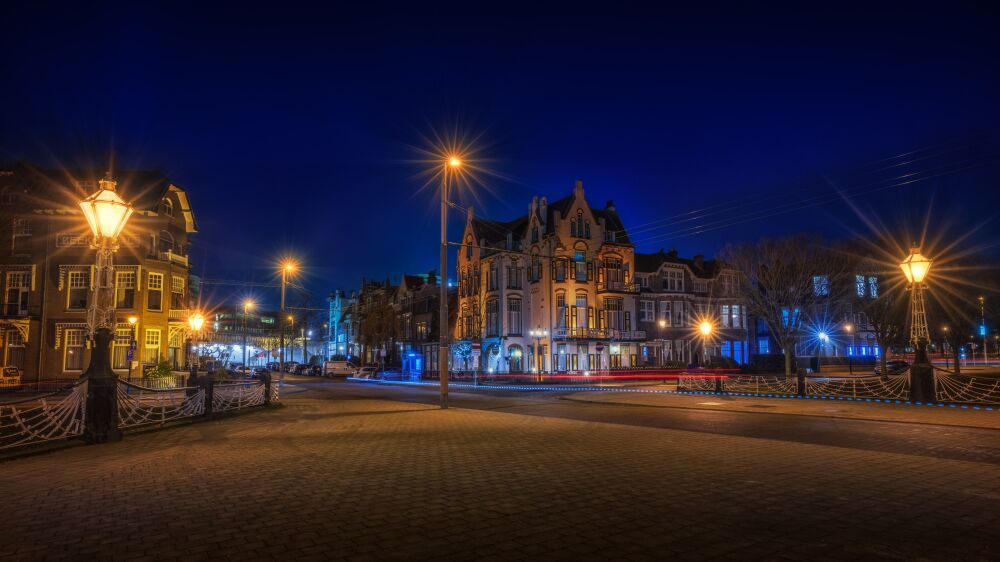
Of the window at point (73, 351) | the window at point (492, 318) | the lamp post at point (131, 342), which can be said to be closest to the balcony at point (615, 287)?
the window at point (492, 318)

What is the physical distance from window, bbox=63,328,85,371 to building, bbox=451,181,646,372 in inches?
1169

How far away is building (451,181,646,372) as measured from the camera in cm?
5597

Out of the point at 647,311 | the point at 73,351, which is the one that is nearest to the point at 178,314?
the point at 73,351

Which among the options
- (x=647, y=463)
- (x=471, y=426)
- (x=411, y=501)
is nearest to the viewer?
(x=411, y=501)

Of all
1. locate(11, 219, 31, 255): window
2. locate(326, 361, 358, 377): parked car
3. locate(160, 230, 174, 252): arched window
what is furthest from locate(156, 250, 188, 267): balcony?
locate(326, 361, 358, 377): parked car

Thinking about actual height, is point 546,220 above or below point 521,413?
above

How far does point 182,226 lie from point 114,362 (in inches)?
430

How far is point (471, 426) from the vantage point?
16.4m

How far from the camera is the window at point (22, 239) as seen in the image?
38.6 meters

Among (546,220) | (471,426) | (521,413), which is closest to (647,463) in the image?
(471,426)

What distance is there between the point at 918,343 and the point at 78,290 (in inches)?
1807

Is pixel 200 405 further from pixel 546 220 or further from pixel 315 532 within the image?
pixel 546 220

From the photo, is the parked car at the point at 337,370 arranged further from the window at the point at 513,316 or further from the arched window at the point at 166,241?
the arched window at the point at 166,241

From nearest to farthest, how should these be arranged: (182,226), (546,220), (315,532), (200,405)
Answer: (315,532)
(200,405)
(182,226)
(546,220)
